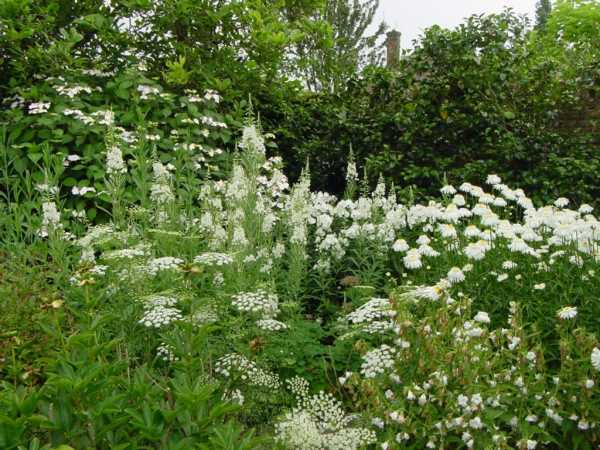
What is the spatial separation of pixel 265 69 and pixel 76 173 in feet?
8.64

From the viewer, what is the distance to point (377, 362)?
292 centimetres

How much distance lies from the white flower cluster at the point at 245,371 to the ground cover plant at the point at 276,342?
0.02 m

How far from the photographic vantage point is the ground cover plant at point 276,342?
2.16 meters

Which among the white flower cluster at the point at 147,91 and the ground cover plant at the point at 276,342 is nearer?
the ground cover plant at the point at 276,342

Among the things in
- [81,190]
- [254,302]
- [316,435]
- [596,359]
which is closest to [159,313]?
[254,302]

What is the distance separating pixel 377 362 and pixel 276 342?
0.91 meters

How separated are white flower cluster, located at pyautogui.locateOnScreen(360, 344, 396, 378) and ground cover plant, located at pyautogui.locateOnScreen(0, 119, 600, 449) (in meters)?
0.01

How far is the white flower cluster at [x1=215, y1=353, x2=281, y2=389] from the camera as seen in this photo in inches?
122

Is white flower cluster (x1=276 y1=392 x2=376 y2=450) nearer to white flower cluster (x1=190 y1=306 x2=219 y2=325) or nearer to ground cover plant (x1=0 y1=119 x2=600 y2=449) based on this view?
ground cover plant (x1=0 y1=119 x2=600 y2=449)

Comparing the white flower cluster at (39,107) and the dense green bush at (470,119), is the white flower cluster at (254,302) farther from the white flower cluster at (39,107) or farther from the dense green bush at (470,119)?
the white flower cluster at (39,107)

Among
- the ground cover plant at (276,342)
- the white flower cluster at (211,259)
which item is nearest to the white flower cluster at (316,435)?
the ground cover plant at (276,342)

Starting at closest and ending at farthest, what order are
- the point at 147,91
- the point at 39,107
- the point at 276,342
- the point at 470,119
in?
the point at 276,342
the point at 39,107
the point at 147,91
the point at 470,119

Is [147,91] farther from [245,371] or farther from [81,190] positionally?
[245,371]

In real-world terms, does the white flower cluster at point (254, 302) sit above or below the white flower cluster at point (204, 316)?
above
